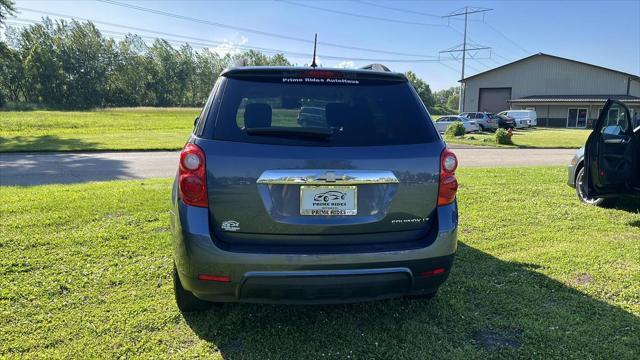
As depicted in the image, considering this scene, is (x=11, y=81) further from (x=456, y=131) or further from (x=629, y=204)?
(x=629, y=204)

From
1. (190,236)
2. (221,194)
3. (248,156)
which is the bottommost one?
(190,236)

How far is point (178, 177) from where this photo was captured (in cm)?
265

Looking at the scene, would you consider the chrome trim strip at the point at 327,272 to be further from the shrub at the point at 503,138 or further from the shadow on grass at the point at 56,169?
the shrub at the point at 503,138

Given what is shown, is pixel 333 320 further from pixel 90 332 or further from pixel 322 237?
pixel 90 332

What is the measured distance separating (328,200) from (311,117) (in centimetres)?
63

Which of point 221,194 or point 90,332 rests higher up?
point 221,194

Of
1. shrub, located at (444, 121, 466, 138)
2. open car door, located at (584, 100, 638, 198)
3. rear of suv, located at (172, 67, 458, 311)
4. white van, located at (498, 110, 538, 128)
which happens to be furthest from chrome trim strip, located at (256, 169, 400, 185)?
white van, located at (498, 110, 538, 128)

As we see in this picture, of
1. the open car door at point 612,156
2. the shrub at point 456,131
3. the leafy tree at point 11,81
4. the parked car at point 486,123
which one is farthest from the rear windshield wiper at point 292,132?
the leafy tree at point 11,81

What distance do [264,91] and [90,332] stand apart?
2.00 meters

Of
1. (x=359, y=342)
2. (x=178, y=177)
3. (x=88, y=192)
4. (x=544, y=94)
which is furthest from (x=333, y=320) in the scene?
(x=544, y=94)

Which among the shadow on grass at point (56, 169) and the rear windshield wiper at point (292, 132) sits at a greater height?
the rear windshield wiper at point (292, 132)

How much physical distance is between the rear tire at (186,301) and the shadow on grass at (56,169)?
7134mm

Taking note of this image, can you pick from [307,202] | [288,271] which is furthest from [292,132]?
[288,271]

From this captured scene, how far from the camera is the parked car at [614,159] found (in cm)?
571
